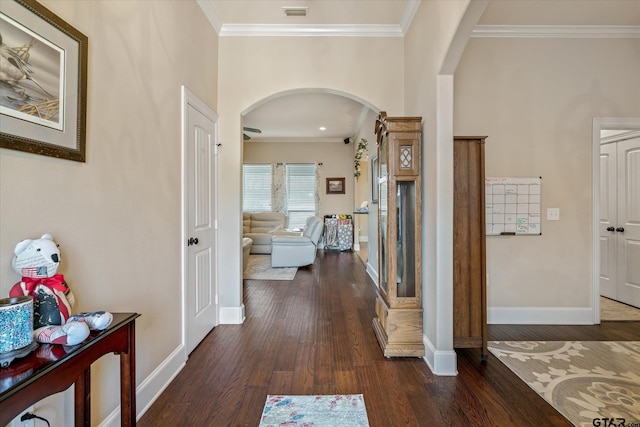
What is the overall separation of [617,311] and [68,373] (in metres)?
5.01

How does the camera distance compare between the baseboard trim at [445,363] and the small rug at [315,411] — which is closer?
the small rug at [315,411]

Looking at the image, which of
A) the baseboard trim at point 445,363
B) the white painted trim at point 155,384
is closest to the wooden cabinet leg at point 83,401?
the white painted trim at point 155,384

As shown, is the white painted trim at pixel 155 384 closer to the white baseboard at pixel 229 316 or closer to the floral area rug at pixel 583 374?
the white baseboard at pixel 229 316

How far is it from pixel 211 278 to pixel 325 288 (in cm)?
193

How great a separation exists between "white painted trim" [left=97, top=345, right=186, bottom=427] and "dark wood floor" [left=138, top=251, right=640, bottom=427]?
0.05 meters

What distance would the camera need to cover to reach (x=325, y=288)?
4469 millimetres

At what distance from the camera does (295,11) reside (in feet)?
9.34

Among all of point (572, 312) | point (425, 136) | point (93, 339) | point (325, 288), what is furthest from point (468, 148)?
point (325, 288)

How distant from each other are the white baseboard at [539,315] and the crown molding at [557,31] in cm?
287

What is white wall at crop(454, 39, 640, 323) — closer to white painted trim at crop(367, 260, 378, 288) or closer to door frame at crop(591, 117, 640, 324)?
door frame at crop(591, 117, 640, 324)

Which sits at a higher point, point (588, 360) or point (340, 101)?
point (340, 101)

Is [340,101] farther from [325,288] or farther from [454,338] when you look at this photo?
[454,338]

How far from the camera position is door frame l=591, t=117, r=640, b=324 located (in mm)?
3098

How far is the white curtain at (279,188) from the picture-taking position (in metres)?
8.61
